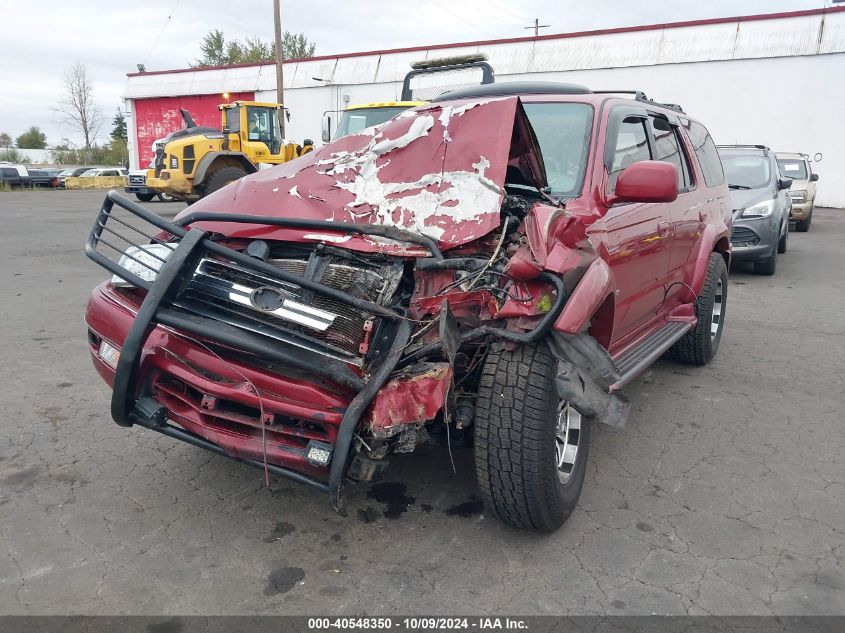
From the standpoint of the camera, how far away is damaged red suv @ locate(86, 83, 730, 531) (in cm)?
254

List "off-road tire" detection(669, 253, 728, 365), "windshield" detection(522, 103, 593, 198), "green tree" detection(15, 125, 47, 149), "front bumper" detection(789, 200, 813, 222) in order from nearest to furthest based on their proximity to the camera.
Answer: "windshield" detection(522, 103, 593, 198)
"off-road tire" detection(669, 253, 728, 365)
"front bumper" detection(789, 200, 813, 222)
"green tree" detection(15, 125, 47, 149)

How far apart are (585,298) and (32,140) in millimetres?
85591

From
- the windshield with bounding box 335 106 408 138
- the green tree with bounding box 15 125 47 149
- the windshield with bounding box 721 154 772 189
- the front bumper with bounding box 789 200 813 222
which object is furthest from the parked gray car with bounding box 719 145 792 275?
the green tree with bounding box 15 125 47 149

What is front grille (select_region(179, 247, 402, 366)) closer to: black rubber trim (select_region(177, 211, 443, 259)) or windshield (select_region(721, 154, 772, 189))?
black rubber trim (select_region(177, 211, 443, 259))

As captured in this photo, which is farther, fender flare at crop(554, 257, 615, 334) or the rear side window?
the rear side window

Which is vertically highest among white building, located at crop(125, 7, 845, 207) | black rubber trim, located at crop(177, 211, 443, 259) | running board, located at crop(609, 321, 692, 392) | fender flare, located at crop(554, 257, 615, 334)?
white building, located at crop(125, 7, 845, 207)

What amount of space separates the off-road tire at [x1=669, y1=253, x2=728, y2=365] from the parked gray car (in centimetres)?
387

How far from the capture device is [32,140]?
241 feet

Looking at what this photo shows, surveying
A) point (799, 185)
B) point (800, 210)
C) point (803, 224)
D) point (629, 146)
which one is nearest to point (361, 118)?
point (629, 146)

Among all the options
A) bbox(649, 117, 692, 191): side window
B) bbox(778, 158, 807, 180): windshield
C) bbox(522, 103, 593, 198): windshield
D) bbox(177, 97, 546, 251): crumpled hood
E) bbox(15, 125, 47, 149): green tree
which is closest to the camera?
bbox(177, 97, 546, 251): crumpled hood

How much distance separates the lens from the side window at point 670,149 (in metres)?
4.47

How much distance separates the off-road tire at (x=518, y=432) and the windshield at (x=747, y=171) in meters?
8.54

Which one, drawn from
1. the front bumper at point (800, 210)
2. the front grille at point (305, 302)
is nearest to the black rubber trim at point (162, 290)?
the front grille at point (305, 302)
